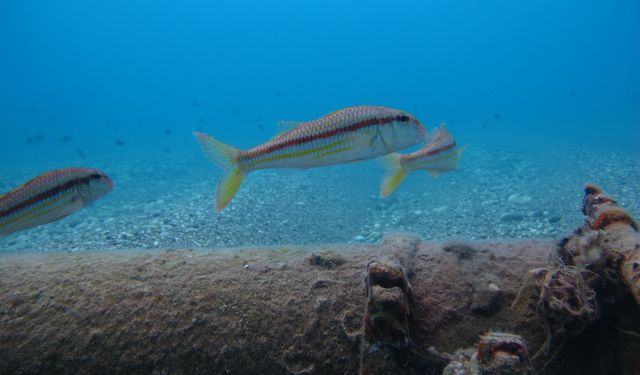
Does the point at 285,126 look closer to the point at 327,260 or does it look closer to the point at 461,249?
the point at 327,260

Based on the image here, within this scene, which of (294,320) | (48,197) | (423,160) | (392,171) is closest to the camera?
(294,320)

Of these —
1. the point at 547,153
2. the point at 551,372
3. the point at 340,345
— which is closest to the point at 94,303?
the point at 340,345

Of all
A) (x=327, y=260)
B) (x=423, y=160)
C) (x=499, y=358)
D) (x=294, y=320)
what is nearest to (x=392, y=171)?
(x=423, y=160)

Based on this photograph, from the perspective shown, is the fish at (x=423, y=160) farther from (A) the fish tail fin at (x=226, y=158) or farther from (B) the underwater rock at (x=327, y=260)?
(A) the fish tail fin at (x=226, y=158)

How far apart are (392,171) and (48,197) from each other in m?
4.27

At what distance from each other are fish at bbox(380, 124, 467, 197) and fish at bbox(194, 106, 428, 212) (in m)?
0.95

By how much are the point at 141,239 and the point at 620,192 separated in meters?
14.8

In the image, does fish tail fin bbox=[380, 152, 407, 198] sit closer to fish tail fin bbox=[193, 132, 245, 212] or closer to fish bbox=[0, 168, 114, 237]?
fish tail fin bbox=[193, 132, 245, 212]

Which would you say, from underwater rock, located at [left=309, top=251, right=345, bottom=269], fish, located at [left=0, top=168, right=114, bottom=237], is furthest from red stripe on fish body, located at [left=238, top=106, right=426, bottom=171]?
fish, located at [left=0, top=168, right=114, bottom=237]

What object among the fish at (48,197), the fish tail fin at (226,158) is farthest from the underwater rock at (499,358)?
the fish at (48,197)

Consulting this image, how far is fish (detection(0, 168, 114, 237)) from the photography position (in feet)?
11.7

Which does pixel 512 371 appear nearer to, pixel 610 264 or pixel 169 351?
pixel 610 264

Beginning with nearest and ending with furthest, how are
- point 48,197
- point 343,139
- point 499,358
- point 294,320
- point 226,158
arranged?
point 499,358
point 294,320
point 343,139
point 48,197
point 226,158

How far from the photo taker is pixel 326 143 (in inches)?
143
